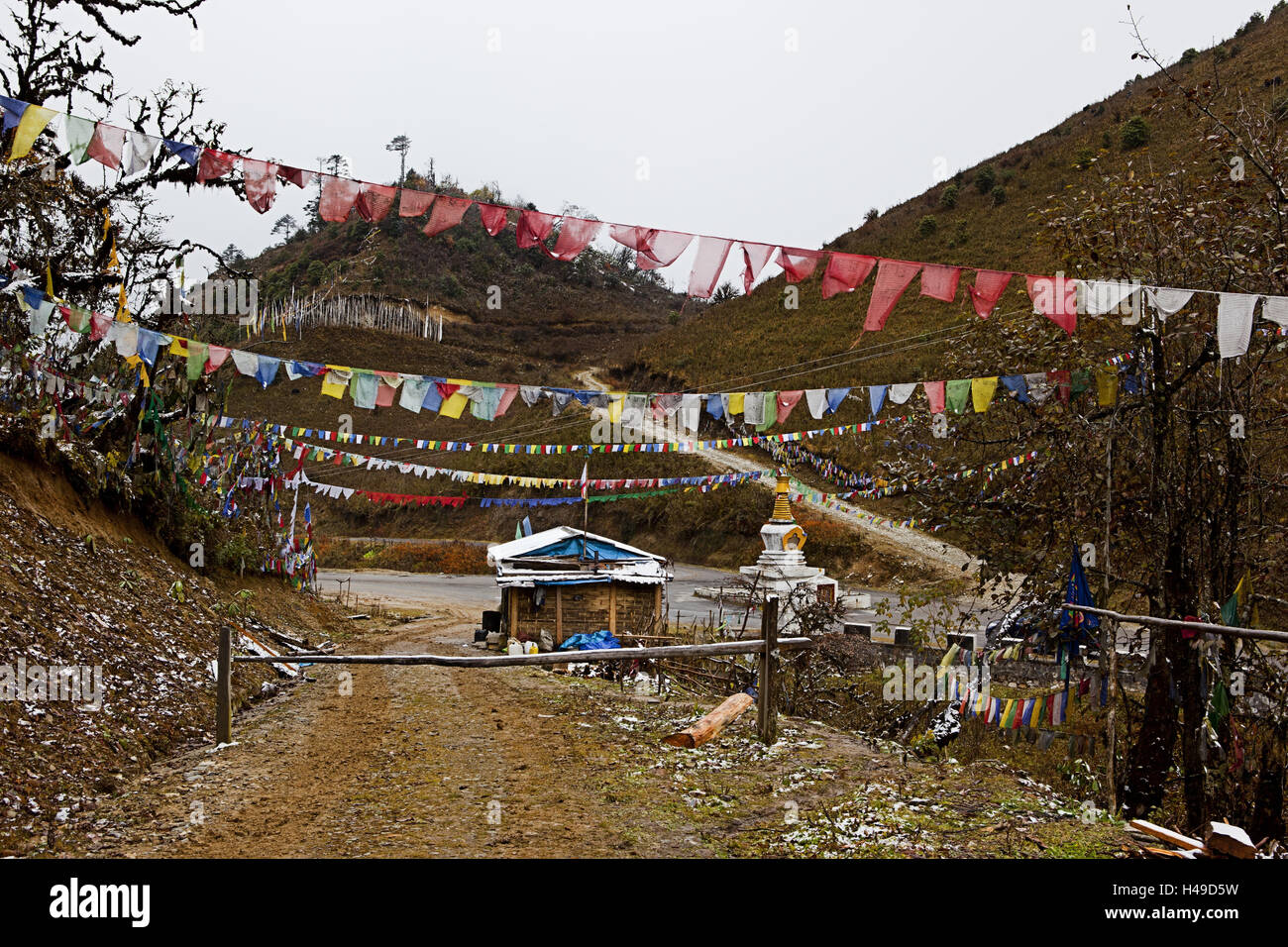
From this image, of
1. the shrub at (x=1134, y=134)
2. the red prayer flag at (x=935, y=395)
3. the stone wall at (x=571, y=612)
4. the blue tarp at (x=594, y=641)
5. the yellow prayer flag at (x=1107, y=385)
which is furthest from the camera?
the shrub at (x=1134, y=134)

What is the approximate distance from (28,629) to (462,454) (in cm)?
4091

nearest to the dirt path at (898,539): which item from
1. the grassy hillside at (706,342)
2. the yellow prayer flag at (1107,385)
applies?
the grassy hillside at (706,342)

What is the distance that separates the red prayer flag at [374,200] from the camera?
9.36 m

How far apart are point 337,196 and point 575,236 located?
8.42 feet

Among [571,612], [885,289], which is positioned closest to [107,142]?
[885,289]

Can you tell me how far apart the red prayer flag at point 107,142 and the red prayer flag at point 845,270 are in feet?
23.8

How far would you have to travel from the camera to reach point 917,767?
26.5ft

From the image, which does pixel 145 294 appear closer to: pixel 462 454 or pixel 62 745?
pixel 62 745

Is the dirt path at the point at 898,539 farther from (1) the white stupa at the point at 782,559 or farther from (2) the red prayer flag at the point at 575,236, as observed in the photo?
(2) the red prayer flag at the point at 575,236

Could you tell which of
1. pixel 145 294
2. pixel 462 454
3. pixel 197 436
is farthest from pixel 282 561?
pixel 462 454

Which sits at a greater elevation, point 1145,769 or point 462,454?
point 462,454

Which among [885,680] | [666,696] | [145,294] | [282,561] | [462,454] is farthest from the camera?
[462,454]

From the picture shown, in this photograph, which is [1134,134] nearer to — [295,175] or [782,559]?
[782,559]

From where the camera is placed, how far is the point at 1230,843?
537cm
